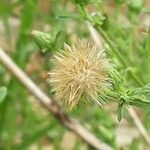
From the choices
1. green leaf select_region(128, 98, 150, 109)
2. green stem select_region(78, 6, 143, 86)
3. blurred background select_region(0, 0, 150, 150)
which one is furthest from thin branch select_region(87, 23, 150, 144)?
green leaf select_region(128, 98, 150, 109)

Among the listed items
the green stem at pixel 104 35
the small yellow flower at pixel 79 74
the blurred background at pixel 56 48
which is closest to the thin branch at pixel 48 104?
the blurred background at pixel 56 48

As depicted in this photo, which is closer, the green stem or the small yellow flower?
the small yellow flower

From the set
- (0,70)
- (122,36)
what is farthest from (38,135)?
(122,36)

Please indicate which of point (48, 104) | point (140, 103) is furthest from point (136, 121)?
point (140, 103)

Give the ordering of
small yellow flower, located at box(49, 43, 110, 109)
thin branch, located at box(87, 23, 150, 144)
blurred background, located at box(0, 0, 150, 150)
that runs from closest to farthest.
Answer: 1. small yellow flower, located at box(49, 43, 110, 109)
2. blurred background, located at box(0, 0, 150, 150)
3. thin branch, located at box(87, 23, 150, 144)

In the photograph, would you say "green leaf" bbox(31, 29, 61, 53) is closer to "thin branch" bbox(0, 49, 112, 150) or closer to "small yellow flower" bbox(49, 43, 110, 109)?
"small yellow flower" bbox(49, 43, 110, 109)

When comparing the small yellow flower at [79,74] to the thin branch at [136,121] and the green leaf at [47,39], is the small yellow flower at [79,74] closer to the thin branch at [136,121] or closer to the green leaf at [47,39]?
the green leaf at [47,39]
